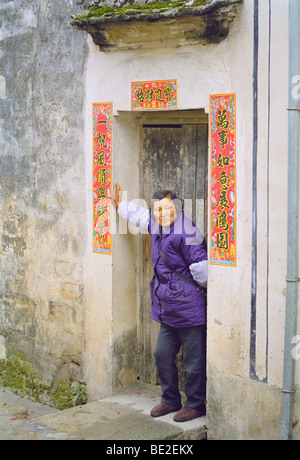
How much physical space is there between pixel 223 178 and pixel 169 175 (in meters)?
0.85

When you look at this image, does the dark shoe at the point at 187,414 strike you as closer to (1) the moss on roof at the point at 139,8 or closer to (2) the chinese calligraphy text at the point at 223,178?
(2) the chinese calligraphy text at the point at 223,178

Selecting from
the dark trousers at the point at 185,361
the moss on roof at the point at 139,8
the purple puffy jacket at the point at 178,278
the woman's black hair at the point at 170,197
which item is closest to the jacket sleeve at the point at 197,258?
the purple puffy jacket at the point at 178,278

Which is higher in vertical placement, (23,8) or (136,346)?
(23,8)

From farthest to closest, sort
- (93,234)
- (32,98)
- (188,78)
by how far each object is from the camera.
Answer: (32,98)
(93,234)
(188,78)

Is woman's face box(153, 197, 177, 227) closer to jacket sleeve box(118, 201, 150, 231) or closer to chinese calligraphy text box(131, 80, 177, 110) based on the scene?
jacket sleeve box(118, 201, 150, 231)

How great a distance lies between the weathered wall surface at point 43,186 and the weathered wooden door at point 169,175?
600 mm

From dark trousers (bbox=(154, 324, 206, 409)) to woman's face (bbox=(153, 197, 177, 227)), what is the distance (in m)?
0.89

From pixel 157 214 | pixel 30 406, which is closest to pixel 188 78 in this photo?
pixel 157 214

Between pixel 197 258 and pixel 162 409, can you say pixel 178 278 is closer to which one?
pixel 197 258

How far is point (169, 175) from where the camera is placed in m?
5.38

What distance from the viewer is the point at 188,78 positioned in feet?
15.8

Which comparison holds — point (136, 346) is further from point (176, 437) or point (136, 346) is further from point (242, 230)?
point (242, 230)

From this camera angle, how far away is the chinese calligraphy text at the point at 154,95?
490 cm

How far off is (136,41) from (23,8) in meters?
1.65
